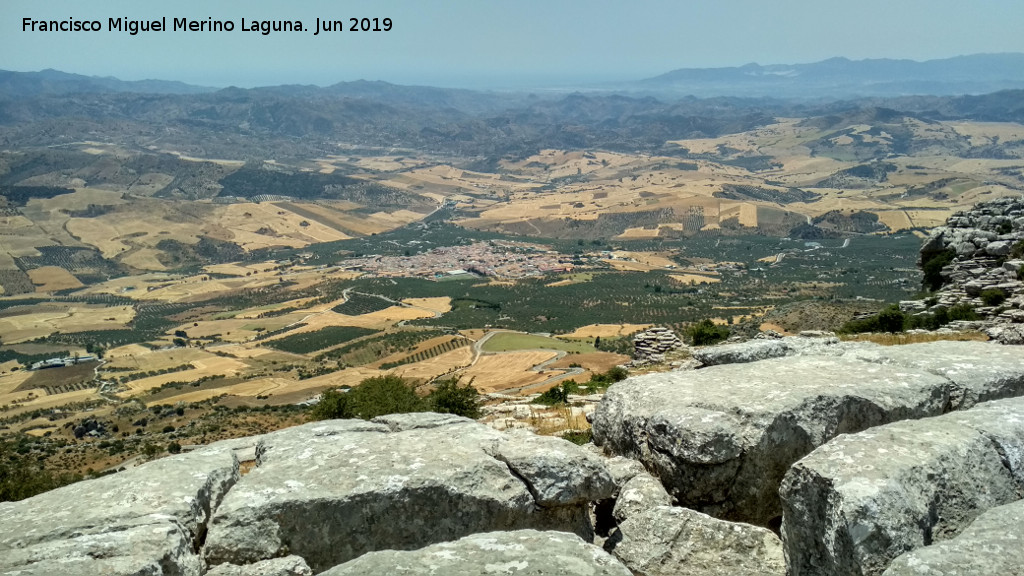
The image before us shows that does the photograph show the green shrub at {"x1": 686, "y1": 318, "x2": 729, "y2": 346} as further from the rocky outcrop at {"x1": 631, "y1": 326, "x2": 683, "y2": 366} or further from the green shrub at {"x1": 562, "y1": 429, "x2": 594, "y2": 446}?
the green shrub at {"x1": 562, "y1": 429, "x2": 594, "y2": 446}

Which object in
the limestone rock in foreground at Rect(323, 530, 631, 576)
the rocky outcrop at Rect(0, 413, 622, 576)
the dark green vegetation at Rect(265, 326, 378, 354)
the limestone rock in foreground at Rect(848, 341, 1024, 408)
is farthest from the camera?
the dark green vegetation at Rect(265, 326, 378, 354)

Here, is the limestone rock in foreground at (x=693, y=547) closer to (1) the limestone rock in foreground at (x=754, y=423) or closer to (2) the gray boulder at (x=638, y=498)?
(2) the gray boulder at (x=638, y=498)

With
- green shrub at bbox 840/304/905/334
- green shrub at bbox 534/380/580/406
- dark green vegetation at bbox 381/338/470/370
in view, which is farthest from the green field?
green shrub at bbox 534/380/580/406

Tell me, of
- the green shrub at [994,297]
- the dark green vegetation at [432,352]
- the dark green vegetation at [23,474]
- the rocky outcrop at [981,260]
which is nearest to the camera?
the dark green vegetation at [23,474]

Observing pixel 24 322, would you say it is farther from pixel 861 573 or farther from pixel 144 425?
pixel 861 573

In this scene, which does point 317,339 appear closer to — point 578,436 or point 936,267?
point 936,267

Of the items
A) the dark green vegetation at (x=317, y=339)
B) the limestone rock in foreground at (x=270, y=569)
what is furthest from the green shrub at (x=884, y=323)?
the dark green vegetation at (x=317, y=339)

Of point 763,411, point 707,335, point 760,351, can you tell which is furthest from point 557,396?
point 763,411
